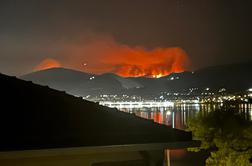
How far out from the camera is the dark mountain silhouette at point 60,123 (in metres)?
6.84

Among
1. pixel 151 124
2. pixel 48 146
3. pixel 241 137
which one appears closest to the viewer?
pixel 48 146

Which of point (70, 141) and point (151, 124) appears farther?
point (151, 124)

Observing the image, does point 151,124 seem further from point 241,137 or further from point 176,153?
point 176,153

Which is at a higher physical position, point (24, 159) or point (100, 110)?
point (100, 110)

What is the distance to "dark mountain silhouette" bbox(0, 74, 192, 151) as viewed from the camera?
22.4 ft

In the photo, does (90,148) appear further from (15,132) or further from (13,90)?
(13,90)

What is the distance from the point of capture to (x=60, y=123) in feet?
24.0

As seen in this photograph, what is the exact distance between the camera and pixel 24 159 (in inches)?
280

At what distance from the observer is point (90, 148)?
693cm

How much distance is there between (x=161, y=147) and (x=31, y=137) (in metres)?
2.09

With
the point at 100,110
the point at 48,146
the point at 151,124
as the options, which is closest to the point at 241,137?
the point at 151,124

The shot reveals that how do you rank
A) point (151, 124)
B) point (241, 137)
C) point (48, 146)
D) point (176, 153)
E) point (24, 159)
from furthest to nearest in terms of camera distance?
1. point (176, 153)
2. point (241, 137)
3. point (151, 124)
4. point (24, 159)
5. point (48, 146)

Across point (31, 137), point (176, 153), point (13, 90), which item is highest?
point (13, 90)

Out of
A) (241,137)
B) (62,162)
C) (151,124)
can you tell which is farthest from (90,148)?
(241,137)
